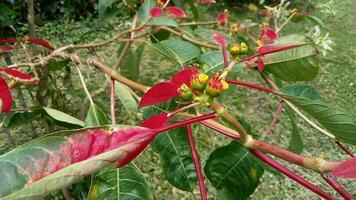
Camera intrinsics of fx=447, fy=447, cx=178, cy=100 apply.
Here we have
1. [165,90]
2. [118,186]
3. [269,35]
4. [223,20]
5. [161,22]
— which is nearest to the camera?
[165,90]

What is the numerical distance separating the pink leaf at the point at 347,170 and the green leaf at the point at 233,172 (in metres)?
0.34

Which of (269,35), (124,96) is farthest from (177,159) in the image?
(269,35)

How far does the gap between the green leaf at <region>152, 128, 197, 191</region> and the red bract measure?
25 cm

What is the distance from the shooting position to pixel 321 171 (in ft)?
1.22

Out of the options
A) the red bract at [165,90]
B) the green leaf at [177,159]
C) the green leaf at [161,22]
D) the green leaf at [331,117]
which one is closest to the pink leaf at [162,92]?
the red bract at [165,90]

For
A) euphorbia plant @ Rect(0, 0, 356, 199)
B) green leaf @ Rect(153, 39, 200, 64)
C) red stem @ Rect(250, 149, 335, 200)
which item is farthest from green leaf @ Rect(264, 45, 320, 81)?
red stem @ Rect(250, 149, 335, 200)

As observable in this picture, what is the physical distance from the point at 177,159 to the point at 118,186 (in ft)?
0.47

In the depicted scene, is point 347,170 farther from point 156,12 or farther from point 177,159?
point 156,12

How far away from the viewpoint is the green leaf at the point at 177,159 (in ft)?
2.22

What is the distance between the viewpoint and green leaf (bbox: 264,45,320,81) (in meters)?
0.77

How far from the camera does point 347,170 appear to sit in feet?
1.07

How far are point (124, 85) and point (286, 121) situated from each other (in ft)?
5.76

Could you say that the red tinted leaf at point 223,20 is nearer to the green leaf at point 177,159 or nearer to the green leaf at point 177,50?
the green leaf at point 177,50

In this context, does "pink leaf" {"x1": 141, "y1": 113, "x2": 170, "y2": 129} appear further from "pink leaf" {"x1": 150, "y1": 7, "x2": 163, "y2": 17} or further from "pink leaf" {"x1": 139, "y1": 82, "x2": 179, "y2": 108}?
"pink leaf" {"x1": 150, "y1": 7, "x2": 163, "y2": 17}
